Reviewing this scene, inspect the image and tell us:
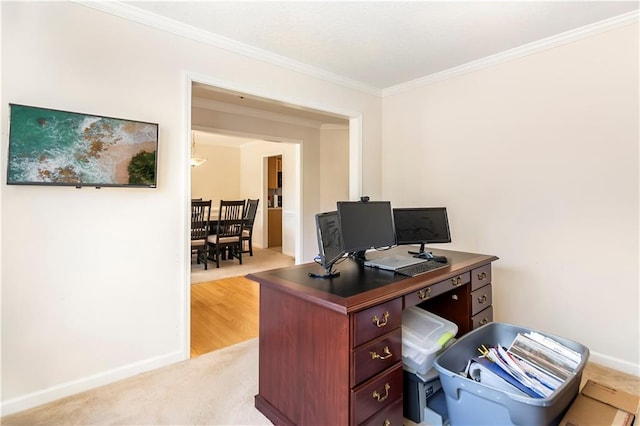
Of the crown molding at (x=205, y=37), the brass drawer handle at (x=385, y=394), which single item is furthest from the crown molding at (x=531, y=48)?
the brass drawer handle at (x=385, y=394)

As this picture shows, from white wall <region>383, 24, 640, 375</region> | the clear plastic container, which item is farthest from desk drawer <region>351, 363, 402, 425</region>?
white wall <region>383, 24, 640, 375</region>

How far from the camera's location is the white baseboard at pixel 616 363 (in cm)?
227

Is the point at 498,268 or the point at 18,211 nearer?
the point at 18,211

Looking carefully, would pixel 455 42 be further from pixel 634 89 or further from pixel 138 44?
pixel 138 44

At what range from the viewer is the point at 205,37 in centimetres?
247

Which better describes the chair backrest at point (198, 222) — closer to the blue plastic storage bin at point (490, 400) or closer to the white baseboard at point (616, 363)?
the blue plastic storage bin at point (490, 400)

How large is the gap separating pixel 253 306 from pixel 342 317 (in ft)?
7.95

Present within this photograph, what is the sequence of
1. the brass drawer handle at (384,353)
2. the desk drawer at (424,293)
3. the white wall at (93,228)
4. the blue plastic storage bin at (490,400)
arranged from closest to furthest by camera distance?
the blue plastic storage bin at (490,400)
the brass drawer handle at (384,353)
the desk drawer at (424,293)
the white wall at (93,228)

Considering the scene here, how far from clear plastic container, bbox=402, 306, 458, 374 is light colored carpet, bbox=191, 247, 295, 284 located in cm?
342

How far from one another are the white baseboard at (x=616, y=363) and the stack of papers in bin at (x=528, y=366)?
3.40ft

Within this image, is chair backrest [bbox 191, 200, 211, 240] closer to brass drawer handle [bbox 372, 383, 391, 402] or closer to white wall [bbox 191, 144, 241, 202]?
white wall [bbox 191, 144, 241, 202]

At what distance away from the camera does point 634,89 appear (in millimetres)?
2244

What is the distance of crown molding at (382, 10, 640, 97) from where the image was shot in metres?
2.28

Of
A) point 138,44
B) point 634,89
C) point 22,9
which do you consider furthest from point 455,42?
point 22,9
